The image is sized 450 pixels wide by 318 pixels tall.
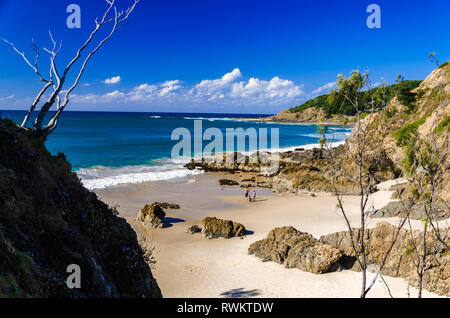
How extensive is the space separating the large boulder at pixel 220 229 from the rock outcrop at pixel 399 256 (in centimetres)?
533

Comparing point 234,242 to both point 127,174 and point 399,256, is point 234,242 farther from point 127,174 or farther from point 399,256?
point 127,174

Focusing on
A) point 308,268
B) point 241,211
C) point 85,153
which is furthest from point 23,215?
point 85,153

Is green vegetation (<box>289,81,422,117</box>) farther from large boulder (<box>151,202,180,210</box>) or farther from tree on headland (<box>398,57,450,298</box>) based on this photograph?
large boulder (<box>151,202,180,210</box>)

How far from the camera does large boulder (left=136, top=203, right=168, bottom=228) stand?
1856 cm

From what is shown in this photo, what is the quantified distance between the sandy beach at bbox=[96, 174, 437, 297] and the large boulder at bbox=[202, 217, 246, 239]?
17.0 inches

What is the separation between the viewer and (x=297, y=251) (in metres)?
13.5

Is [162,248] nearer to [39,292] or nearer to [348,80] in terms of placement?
[39,292]

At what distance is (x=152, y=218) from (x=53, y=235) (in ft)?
45.0

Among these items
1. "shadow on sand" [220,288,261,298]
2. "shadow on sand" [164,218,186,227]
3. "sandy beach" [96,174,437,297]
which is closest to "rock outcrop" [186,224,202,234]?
"sandy beach" [96,174,437,297]

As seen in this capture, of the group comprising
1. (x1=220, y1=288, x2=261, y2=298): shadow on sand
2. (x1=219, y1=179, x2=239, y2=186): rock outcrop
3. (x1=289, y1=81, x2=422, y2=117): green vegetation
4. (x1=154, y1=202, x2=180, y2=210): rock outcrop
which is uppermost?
(x1=289, y1=81, x2=422, y2=117): green vegetation

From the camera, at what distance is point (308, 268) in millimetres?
12844

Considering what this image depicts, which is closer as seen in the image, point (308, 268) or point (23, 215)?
point (23, 215)

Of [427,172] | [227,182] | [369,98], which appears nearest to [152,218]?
[227,182]
